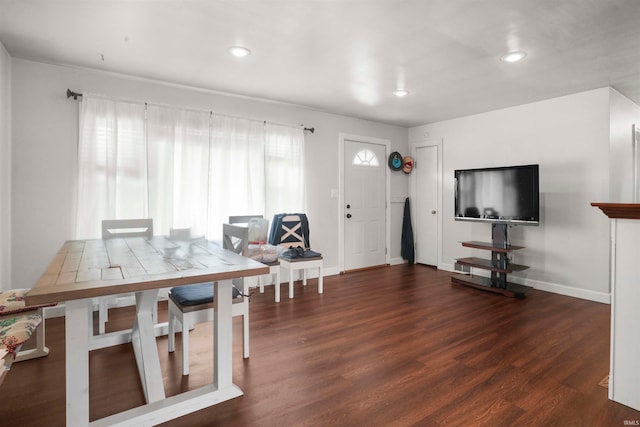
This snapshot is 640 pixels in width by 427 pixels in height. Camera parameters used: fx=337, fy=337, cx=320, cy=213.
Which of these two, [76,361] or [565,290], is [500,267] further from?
[76,361]

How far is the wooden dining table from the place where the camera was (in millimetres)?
1418

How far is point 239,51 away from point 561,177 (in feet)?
12.9

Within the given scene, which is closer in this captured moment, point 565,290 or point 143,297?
point 143,297

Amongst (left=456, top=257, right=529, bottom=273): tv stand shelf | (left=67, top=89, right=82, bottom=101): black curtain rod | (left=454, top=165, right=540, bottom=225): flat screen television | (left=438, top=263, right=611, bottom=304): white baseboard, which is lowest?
(left=438, top=263, right=611, bottom=304): white baseboard

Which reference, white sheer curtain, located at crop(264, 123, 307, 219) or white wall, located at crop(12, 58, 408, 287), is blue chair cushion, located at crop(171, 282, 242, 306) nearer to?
white wall, located at crop(12, 58, 408, 287)

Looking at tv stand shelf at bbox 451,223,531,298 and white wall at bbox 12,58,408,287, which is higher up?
white wall at bbox 12,58,408,287

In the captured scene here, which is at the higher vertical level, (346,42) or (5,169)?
(346,42)

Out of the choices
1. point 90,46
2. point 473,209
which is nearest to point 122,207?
point 90,46

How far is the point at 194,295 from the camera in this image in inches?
86.2

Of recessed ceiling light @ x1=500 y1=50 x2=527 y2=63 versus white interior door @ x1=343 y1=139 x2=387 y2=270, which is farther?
white interior door @ x1=343 y1=139 x2=387 y2=270

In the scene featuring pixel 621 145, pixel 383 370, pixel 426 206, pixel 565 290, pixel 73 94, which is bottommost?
pixel 383 370

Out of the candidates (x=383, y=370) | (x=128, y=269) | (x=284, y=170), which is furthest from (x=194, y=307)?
(x=284, y=170)

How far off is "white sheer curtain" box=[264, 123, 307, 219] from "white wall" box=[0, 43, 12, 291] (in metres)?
2.49

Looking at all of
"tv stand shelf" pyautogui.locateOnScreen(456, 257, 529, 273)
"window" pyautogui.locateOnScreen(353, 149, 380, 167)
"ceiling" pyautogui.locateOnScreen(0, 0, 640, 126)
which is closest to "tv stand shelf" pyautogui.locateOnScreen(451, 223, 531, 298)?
"tv stand shelf" pyautogui.locateOnScreen(456, 257, 529, 273)
